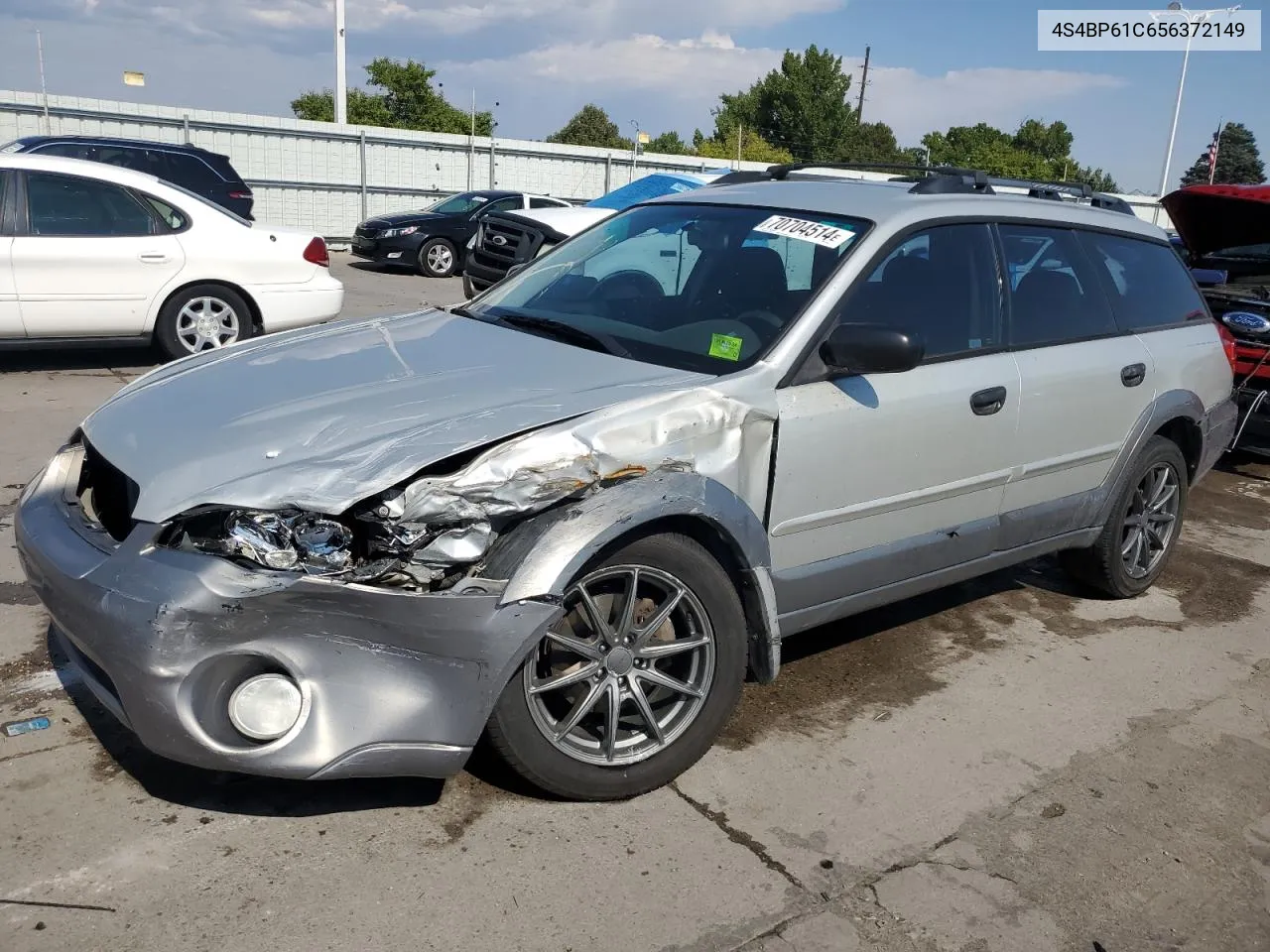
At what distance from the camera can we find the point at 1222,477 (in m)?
7.89

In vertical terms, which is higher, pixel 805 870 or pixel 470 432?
pixel 470 432

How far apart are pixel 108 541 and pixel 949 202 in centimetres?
299

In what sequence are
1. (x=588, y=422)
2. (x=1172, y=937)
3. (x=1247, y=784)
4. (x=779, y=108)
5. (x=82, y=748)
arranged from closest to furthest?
(x=1172, y=937) < (x=588, y=422) < (x=82, y=748) < (x=1247, y=784) < (x=779, y=108)

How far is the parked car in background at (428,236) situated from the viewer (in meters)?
17.3

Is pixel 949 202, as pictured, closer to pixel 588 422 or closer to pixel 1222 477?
pixel 588 422

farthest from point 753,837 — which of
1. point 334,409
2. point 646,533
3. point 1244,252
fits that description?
point 1244,252

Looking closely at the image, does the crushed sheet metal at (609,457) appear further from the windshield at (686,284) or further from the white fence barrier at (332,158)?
the white fence barrier at (332,158)

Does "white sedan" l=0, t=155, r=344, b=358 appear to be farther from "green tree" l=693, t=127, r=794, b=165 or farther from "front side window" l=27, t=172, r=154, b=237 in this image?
"green tree" l=693, t=127, r=794, b=165

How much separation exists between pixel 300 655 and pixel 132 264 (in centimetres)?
633

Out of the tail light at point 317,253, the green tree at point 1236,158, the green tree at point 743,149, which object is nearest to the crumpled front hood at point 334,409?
the tail light at point 317,253

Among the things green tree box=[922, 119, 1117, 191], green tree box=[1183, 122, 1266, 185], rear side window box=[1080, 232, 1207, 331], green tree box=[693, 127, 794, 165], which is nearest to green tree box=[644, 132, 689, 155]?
green tree box=[693, 127, 794, 165]

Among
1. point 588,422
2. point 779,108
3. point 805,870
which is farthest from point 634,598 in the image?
point 779,108

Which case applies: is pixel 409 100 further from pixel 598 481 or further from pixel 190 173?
pixel 598 481

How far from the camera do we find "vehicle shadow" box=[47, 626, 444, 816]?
2932mm
